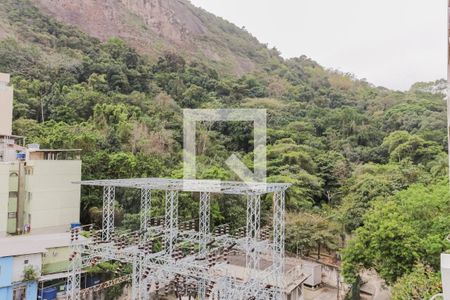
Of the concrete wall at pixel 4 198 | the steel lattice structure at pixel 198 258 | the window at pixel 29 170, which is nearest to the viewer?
the steel lattice structure at pixel 198 258

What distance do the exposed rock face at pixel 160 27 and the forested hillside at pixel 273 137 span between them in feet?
11.8

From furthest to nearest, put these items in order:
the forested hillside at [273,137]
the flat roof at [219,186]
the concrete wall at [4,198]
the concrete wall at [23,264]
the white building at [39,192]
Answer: the white building at [39,192] < the concrete wall at [4,198] < the forested hillside at [273,137] < the concrete wall at [23,264] < the flat roof at [219,186]

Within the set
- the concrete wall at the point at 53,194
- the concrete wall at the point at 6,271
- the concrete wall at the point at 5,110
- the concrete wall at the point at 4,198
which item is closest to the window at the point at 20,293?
the concrete wall at the point at 6,271

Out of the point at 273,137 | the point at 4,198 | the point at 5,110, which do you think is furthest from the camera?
the point at 273,137

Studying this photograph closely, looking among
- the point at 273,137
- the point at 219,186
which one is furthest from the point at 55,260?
the point at 273,137

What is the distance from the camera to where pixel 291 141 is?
15.9 meters

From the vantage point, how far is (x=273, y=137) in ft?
55.4

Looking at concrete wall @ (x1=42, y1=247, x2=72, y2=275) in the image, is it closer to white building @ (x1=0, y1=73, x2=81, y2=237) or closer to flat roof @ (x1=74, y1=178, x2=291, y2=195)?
white building @ (x1=0, y1=73, x2=81, y2=237)

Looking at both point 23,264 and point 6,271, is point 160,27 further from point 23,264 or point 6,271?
point 6,271

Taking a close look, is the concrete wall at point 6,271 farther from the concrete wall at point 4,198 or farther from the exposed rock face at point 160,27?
the exposed rock face at point 160,27

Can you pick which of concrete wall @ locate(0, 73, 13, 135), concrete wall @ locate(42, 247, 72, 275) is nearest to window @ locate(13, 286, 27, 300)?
concrete wall @ locate(42, 247, 72, 275)

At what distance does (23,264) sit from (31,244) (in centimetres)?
52

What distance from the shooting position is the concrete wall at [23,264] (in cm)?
759

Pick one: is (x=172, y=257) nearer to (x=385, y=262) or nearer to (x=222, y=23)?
(x=385, y=262)
